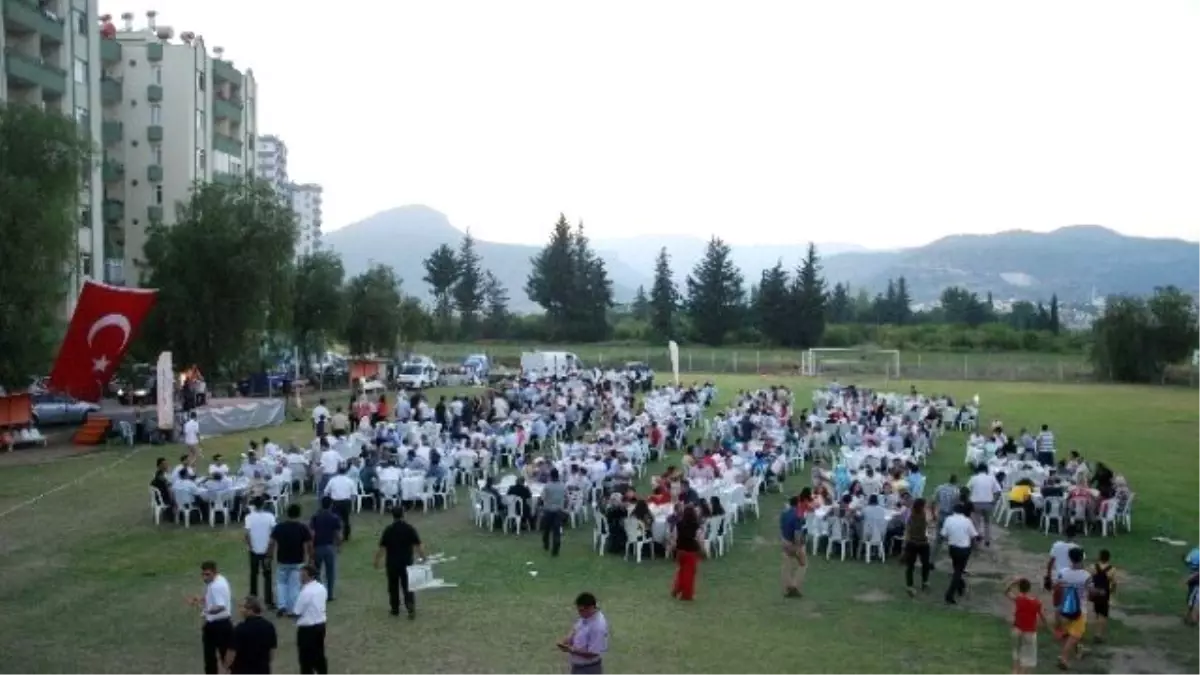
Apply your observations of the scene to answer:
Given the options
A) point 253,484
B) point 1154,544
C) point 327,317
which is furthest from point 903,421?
point 327,317

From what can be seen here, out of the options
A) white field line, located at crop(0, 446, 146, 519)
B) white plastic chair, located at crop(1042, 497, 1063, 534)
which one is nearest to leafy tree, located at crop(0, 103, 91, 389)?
white field line, located at crop(0, 446, 146, 519)

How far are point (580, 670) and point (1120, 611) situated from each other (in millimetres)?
8395

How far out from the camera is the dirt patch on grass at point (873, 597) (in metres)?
14.3

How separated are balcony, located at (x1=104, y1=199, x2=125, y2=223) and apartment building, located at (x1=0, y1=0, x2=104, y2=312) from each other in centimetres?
607

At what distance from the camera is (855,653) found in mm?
11930

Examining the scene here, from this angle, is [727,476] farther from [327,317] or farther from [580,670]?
[327,317]

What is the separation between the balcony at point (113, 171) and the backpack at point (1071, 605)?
1957 inches

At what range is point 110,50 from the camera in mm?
53188

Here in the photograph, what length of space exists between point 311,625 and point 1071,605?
784 centimetres

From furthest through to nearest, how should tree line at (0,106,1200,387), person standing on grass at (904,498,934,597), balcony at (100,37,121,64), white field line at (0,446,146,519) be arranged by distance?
1. balcony at (100,37,121,64)
2. tree line at (0,106,1200,387)
3. white field line at (0,446,146,519)
4. person standing on grass at (904,498,934,597)

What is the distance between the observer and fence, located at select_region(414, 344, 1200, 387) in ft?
209

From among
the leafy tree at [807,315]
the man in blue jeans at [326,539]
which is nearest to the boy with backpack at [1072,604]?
the man in blue jeans at [326,539]

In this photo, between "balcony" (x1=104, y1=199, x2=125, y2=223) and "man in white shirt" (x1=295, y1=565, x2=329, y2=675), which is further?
"balcony" (x1=104, y1=199, x2=125, y2=223)

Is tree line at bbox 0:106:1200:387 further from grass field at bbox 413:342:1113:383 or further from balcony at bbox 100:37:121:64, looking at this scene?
balcony at bbox 100:37:121:64
